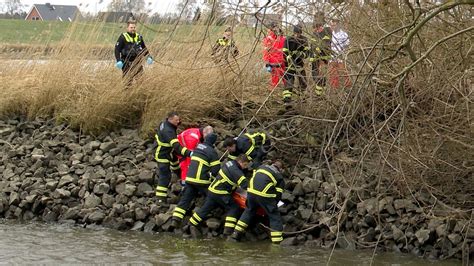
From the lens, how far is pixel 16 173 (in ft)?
46.7

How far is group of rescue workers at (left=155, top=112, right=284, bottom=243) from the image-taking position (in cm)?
1154

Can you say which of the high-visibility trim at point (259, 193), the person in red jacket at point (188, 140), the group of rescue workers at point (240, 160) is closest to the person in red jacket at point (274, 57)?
the group of rescue workers at point (240, 160)

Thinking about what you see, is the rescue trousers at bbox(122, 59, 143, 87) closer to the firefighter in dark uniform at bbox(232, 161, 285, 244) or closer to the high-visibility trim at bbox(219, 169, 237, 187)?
the high-visibility trim at bbox(219, 169, 237, 187)

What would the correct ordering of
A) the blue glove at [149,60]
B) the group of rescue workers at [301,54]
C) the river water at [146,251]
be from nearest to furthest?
the river water at [146,251] < the group of rescue workers at [301,54] < the blue glove at [149,60]

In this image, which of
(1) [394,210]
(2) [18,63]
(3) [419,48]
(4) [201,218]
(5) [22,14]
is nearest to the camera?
(3) [419,48]

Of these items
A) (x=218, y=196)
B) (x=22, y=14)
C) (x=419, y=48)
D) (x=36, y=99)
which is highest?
(x=22, y=14)

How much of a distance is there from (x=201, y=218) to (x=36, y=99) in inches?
219

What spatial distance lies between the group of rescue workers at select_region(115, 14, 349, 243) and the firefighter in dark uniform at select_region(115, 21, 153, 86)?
2182 millimetres

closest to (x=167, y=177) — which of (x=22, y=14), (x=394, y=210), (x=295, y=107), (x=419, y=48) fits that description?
(x=295, y=107)

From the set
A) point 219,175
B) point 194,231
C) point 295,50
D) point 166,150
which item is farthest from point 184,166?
point 295,50

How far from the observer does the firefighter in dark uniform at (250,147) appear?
12531 mm

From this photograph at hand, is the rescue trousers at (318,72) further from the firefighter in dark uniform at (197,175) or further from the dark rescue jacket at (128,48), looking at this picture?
the dark rescue jacket at (128,48)

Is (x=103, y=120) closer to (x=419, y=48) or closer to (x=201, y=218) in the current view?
(x=201, y=218)

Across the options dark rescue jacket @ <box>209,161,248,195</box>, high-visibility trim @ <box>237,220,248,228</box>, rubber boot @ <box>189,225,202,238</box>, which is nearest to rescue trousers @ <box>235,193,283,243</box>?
high-visibility trim @ <box>237,220,248,228</box>
